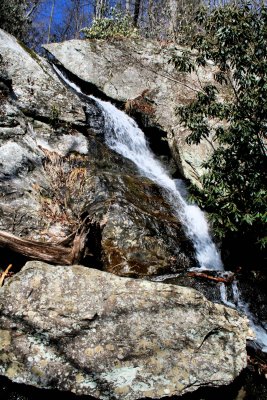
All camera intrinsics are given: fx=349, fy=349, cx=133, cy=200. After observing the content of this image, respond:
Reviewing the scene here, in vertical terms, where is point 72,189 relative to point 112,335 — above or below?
below

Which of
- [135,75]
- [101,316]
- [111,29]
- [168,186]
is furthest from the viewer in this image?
[111,29]

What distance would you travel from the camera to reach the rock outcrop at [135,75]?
1139 centimetres

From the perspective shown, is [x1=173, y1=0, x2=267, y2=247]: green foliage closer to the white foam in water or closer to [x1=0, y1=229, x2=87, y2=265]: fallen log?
the white foam in water

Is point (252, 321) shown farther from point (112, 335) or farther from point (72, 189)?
point (72, 189)

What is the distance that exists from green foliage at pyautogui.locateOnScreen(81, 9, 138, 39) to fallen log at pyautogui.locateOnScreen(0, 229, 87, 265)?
12.4 m

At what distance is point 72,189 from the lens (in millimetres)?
6707

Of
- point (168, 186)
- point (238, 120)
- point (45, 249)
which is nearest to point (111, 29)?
point (168, 186)

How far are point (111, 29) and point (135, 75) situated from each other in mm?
4045

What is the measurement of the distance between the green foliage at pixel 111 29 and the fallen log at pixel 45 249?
12.4m

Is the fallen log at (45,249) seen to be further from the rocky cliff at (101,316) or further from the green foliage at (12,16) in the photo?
the green foliage at (12,16)

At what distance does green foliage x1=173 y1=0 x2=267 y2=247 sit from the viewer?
560cm

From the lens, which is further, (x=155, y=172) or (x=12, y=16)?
(x=12, y=16)

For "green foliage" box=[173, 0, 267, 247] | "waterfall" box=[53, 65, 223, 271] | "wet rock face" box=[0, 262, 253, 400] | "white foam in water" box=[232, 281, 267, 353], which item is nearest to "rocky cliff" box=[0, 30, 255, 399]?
"wet rock face" box=[0, 262, 253, 400]

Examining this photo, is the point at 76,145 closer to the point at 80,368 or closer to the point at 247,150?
the point at 247,150
